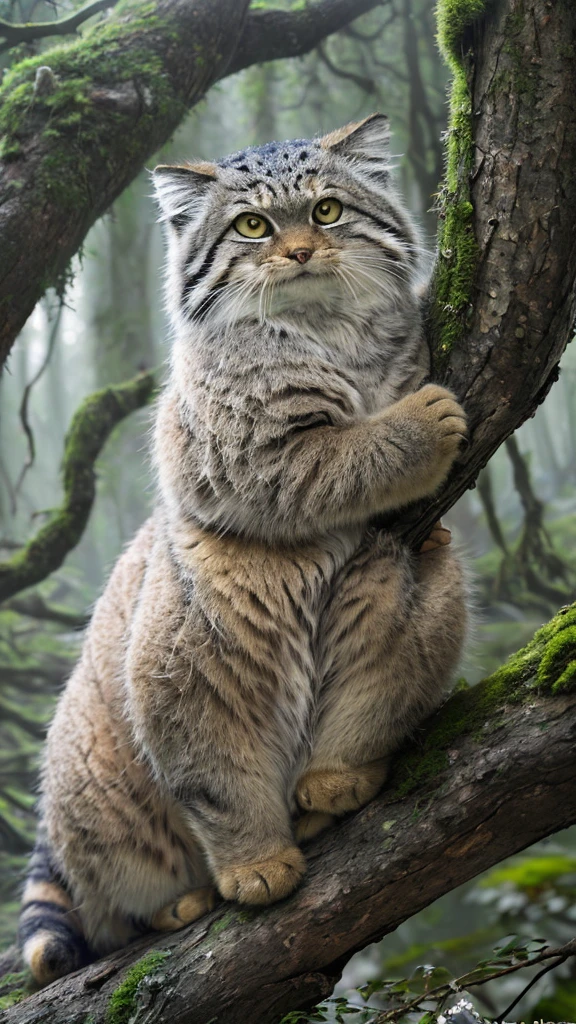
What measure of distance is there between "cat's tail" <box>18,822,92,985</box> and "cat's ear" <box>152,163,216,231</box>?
312 centimetres

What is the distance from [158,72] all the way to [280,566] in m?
3.17

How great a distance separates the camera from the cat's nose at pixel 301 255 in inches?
131

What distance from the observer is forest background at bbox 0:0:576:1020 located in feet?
20.7

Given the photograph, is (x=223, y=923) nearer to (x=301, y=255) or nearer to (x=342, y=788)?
Answer: (x=342, y=788)

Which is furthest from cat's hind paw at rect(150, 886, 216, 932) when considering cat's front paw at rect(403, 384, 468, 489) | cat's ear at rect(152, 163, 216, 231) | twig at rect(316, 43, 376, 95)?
twig at rect(316, 43, 376, 95)

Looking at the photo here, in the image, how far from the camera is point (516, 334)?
9.68 feet

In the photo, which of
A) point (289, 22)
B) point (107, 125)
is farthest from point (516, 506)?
point (107, 125)

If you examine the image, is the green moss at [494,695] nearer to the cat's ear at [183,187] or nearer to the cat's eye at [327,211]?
the cat's eye at [327,211]

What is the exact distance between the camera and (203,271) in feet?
12.1

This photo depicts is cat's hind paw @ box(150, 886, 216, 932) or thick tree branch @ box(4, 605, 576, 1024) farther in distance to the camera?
cat's hind paw @ box(150, 886, 216, 932)

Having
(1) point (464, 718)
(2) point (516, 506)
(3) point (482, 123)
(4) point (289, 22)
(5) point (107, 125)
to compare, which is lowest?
(2) point (516, 506)

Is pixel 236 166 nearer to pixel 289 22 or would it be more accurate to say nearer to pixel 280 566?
pixel 280 566

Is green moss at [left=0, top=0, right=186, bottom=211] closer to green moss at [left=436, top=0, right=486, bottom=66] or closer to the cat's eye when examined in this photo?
the cat's eye

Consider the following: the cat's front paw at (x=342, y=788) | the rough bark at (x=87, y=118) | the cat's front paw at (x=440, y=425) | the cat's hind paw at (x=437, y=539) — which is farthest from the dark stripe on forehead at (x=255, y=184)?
the cat's front paw at (x=342, y=788)
